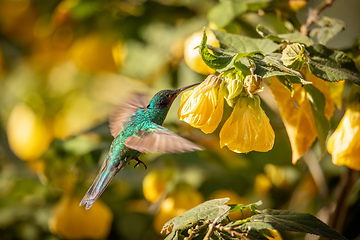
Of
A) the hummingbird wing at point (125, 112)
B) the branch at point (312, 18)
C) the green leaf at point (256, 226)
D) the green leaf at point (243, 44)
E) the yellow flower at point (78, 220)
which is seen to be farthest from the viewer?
the yellow flower at point (78, 220)

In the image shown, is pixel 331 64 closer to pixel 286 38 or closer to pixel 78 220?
pixel 286 38

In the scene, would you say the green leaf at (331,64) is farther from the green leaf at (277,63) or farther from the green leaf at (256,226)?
the green leaf at (256,226)

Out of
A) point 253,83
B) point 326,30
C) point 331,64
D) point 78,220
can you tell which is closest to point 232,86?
point 253,83

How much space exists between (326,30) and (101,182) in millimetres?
474

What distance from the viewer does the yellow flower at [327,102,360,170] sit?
29.8 inches

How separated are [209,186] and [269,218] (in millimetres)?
721

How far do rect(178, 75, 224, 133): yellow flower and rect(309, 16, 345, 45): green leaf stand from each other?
23 centimetres

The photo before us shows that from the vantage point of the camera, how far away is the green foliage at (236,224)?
2.04 feet

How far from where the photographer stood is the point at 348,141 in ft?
2.51

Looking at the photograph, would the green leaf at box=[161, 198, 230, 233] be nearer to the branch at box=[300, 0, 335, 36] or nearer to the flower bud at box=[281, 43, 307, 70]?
the flower bud at box=[281, 43, 307, 70]

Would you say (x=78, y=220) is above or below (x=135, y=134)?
below

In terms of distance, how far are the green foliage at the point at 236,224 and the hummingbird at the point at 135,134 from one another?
0.11 m

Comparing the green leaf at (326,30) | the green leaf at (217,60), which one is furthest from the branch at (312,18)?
the green leaf at (217,60)

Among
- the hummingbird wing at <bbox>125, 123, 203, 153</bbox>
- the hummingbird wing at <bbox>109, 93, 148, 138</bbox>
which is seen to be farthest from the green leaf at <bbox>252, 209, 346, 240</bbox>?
the hummingbird wing at <bbox>109, 93, 148, 138</bbox>
